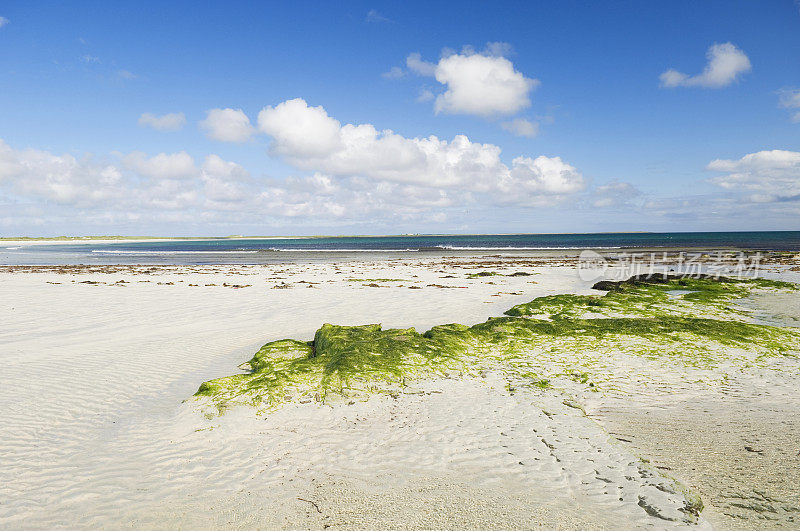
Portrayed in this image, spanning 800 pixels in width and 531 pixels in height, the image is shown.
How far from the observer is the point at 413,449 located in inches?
225

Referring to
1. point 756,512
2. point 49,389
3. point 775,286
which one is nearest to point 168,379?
point 49,389

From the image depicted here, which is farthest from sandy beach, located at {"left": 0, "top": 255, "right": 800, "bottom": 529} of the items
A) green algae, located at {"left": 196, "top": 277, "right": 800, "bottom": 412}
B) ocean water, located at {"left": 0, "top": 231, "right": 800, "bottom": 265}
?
ocean water, located at {"left": 0, "top": 231, "right": 800, "bottom": 265}

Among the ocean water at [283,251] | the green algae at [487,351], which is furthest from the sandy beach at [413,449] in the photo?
the ocean water at [283,251]

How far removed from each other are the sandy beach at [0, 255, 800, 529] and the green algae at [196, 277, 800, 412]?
1.06 feet

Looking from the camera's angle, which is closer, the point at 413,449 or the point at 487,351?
the point at 413,449

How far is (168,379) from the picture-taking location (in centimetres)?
905

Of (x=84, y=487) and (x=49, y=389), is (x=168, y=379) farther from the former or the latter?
(x=84, y=487)

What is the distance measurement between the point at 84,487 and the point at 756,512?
770 cm

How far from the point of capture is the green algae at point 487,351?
307 inches

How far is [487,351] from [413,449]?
4.85 metres

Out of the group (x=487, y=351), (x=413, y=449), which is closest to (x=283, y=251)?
(x=487, y=351)

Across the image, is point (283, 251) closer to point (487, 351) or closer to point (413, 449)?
point (487, 351)

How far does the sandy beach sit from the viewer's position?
14.6ft

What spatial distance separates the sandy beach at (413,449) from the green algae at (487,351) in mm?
324
